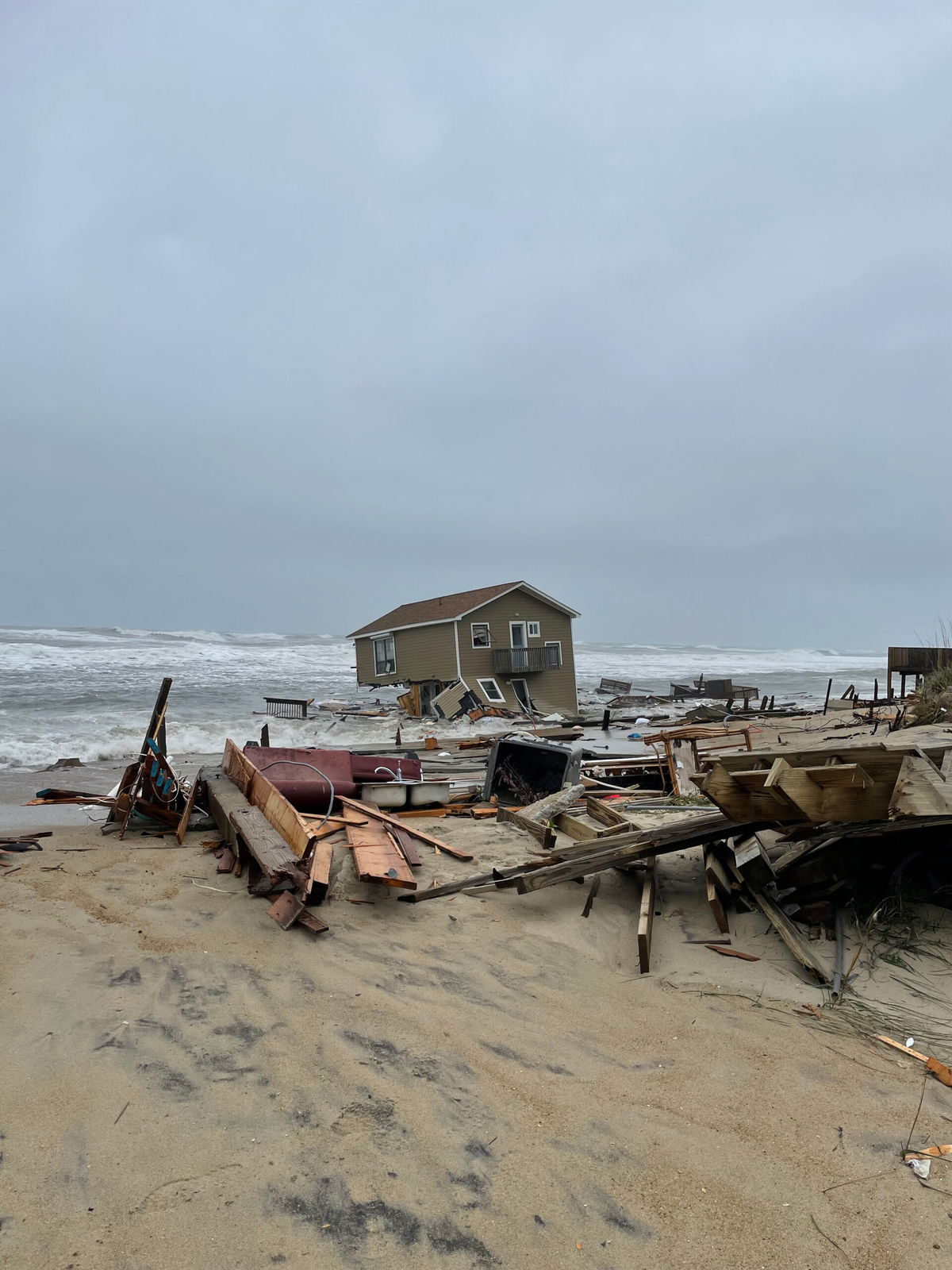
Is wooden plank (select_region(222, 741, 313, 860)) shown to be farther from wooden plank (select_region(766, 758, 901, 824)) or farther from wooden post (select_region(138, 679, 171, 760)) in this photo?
wooden plank (select_region(766, 758, 901, 824))

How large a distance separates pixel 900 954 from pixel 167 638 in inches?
3280

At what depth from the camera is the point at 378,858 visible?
6.26 metres

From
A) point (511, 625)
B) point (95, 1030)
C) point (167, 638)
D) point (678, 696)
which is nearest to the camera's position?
point (95, 1030)

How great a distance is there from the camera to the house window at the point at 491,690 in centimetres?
3559

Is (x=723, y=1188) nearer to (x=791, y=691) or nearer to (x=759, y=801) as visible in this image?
(x=759, y=801)

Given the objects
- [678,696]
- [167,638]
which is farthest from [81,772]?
[167,638]

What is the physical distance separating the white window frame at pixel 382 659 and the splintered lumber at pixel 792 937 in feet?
114

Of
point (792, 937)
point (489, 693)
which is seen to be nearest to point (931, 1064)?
point (792, 937)

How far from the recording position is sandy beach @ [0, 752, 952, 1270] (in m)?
2.60

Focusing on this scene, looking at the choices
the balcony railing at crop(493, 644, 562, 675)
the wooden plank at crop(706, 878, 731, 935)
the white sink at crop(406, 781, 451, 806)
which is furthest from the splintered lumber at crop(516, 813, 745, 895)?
the balcony railing at crop(493, 644, 562, 675)

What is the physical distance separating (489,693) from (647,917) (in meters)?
30.5

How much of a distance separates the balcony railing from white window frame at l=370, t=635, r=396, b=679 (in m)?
6.30

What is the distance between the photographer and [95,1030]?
3660 mm

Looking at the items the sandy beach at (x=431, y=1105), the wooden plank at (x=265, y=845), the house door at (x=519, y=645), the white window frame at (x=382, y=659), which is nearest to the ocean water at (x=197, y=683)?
the white window frame at (x=382, y=659)
